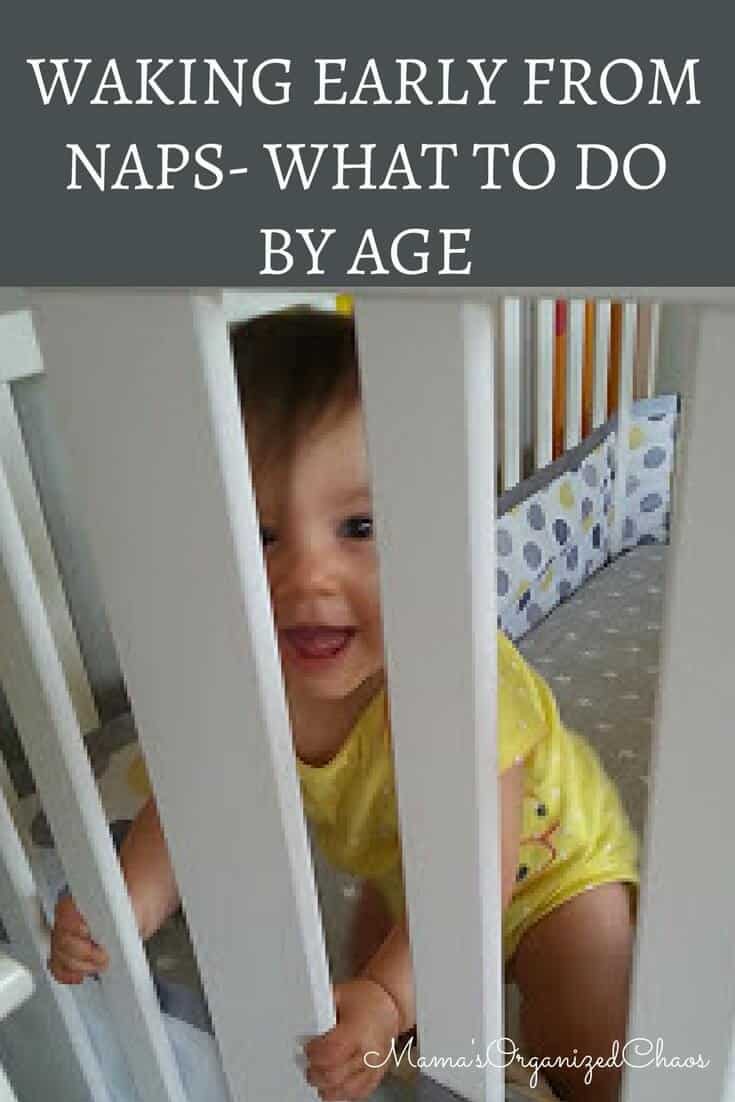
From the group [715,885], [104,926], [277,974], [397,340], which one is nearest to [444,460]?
[397,340]

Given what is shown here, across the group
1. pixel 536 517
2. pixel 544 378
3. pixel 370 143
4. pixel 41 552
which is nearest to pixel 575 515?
pixel 536 517

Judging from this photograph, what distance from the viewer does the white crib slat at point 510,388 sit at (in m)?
1.34

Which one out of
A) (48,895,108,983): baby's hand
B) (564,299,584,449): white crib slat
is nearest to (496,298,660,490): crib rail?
(564,299,584,449): white crib slat

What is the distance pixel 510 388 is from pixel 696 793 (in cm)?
108

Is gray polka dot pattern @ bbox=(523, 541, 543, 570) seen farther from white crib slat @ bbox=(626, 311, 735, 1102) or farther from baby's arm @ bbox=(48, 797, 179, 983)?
white crib slat @ bbox=(626, 311, 735, 1102)

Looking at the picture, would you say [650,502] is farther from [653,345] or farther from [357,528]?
[357,528]

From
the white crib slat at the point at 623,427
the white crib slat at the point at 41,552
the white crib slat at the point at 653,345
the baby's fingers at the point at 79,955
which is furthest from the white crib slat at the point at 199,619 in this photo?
the white crib slat at the point at 653,345

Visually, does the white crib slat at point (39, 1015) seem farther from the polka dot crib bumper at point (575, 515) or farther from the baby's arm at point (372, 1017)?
the polka dot crib bumper at point (575, 515)

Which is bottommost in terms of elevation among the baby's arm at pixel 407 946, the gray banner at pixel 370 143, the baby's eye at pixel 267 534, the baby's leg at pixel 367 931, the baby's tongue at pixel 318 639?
the baby's leg at pixel 367 931

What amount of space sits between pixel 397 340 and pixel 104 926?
0.43 metres

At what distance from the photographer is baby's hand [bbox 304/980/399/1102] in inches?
19.7

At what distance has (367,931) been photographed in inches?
29.5

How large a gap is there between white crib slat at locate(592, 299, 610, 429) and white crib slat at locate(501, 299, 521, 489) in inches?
6.9

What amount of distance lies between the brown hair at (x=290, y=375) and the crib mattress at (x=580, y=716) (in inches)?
9.9
